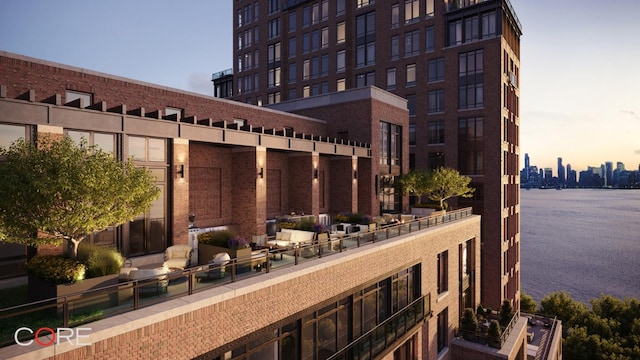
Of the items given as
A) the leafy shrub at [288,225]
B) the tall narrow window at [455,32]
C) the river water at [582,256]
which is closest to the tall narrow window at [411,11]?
the tall narrow window at [455,32]

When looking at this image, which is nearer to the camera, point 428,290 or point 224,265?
point 224,265

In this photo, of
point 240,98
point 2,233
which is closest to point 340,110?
point 2,233

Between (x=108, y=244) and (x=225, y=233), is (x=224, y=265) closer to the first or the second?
(x=225, y=233)

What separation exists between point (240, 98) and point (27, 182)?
49.3 metres

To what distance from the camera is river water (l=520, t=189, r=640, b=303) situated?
82375 mm

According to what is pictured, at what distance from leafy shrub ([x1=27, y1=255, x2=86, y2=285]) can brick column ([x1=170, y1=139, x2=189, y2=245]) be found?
236 inches

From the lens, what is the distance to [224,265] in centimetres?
911

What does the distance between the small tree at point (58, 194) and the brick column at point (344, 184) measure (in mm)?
18292

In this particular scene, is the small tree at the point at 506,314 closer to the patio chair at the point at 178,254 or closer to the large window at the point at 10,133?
the patio chair at the point at 178,254

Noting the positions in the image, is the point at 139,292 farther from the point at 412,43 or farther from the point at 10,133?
the point at 412,43

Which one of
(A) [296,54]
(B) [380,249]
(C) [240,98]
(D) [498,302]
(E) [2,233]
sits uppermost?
(A) [296,54]

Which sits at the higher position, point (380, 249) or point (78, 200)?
point (78, 200)

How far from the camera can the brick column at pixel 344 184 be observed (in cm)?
2594

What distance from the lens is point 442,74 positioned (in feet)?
128
